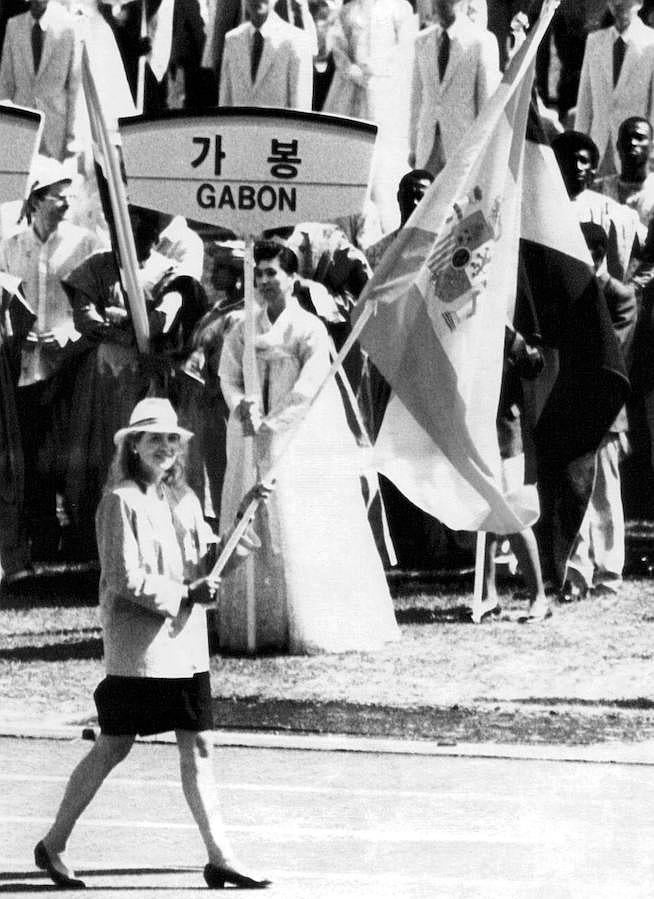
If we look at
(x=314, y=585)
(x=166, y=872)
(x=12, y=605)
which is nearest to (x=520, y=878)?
(x=166, y=872)

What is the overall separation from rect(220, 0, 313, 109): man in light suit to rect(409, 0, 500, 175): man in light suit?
0.79 metres

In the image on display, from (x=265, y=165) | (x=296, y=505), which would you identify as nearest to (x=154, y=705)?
(x=296, y=505)

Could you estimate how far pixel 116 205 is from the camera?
1415cm

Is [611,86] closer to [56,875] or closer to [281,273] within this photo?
[281,273]

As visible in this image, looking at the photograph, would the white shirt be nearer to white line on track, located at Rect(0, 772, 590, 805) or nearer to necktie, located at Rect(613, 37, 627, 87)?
necktie, located at Rect(613, 37, 627, 87)

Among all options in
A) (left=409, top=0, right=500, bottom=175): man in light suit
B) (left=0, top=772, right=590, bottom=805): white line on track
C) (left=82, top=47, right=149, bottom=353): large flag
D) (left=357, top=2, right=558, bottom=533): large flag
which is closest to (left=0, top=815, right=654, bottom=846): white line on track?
(left=0, top=772, right=590, bottom=805): white line on track

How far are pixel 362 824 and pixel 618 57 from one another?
9.05 metres

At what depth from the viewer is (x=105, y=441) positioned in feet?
52.5

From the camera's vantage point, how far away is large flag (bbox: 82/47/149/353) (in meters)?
13.9

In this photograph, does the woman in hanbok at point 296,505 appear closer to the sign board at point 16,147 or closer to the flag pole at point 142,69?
the sign board at point 16,147

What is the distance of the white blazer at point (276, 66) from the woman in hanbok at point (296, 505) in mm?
4535

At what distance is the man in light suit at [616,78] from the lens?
18.1m

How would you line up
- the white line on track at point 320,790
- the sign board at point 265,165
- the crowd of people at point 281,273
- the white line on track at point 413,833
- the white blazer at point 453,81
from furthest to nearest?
the white blazer at point 453,81 → the crowd of people at point 281,273 → the sign board at point 265,165 → the white line on track at point 320,790 → the white line on track at point 413,833

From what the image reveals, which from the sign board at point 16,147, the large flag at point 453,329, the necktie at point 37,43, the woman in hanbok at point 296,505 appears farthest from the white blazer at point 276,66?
the large flag at point 453,329
